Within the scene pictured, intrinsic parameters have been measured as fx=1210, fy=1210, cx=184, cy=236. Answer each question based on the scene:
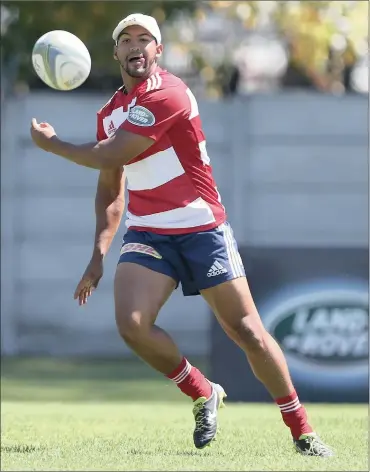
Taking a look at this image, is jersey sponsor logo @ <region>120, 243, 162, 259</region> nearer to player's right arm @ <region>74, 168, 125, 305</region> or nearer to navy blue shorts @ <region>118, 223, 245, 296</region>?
navy blue shorts @ <region>118, 223, 245, 296</region>

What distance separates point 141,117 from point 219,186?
7.76 meters

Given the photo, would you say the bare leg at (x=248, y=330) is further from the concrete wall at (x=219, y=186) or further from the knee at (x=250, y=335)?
the concrete wall at (x=219, y=186)

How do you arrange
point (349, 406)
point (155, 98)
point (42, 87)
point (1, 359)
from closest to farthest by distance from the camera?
point (155, 98) → point (349, 406) → point (1, 359) → point (42, 87)

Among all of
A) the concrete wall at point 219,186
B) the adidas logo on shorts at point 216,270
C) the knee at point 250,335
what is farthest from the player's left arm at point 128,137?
the concrete wall at point 219,186

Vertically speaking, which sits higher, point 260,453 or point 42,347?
point 260,453

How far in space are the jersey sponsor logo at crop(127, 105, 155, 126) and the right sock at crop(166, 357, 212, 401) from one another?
1.43 meters

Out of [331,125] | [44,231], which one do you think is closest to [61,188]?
[44,231]

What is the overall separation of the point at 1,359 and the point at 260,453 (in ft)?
24.6

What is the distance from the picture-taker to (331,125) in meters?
14.6

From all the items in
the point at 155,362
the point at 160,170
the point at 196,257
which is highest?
the point at 160,170

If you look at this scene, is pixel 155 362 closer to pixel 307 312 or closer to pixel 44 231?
pixel 307 312

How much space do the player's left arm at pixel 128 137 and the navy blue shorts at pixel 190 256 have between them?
0.54m

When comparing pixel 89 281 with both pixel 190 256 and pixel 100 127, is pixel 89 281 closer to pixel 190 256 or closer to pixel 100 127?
pixel 190 256

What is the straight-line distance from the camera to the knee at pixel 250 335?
6.79 metres
